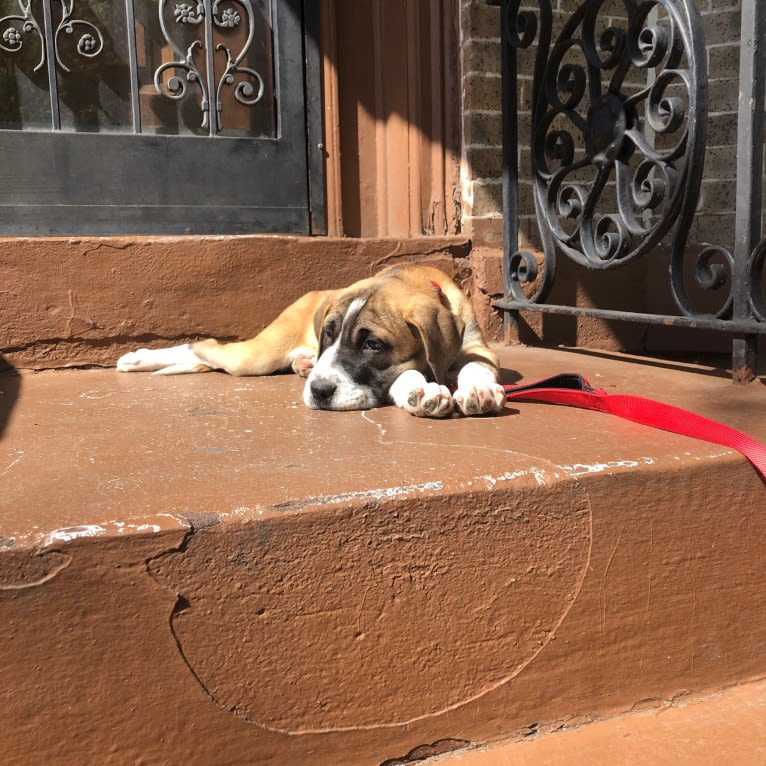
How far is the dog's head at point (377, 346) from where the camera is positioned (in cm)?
272

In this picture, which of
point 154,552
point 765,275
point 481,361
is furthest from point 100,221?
point 765,275

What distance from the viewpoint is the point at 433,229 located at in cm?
436

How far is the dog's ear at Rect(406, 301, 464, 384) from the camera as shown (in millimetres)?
2760

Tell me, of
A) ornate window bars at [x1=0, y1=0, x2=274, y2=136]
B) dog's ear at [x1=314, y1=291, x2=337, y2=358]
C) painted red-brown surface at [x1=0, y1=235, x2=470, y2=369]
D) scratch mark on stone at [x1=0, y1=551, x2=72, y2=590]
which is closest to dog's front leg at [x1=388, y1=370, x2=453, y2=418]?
dog's ear at [x1=314, y1=291, x2=337, y2=358]

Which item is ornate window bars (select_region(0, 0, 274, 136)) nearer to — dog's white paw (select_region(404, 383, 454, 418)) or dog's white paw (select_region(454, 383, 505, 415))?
dog's white paw (select_region(404, 383, 454, 418))

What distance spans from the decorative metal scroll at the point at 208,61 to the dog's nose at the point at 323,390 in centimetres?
205

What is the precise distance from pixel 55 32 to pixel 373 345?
8.13 feet

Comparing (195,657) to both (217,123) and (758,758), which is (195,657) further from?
(217,123)

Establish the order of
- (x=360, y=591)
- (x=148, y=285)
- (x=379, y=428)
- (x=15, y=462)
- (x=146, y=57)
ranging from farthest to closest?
(x=146, y=57), (x=148, y=285), (x=379, y=428), (x=15, y=462), (x=360, y=591)

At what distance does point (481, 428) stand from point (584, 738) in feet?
2.96

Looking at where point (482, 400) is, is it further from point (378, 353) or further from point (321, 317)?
point (321, 317)

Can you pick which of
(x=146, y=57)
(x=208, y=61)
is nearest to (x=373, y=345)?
(x=208, y=61)

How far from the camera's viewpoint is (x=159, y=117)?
3961 millimetres

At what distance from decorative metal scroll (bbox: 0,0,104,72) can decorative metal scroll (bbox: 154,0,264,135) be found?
13.6 inches
